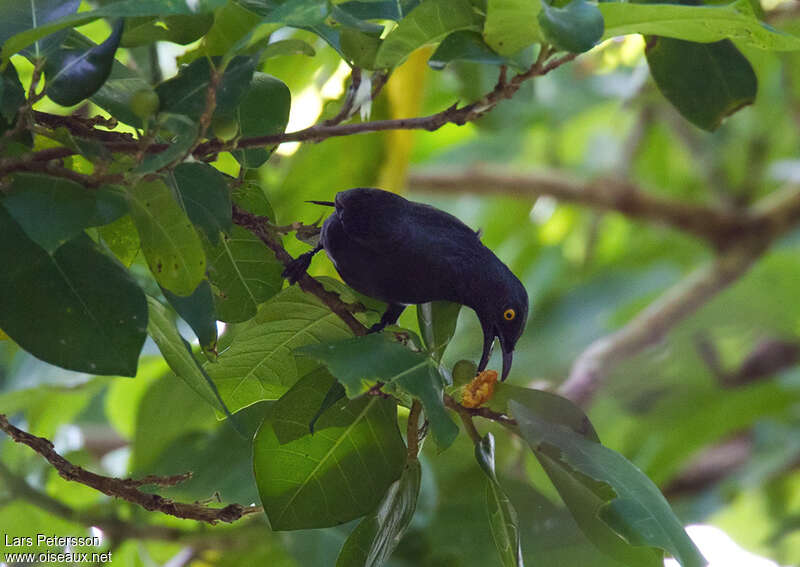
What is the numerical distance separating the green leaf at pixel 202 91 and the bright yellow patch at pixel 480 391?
1.51 feet

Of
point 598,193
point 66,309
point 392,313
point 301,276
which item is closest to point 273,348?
point 301,276

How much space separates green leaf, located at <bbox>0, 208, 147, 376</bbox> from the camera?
1.00m

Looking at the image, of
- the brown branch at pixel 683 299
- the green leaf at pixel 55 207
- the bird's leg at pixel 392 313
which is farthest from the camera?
the brown branch at pixel 683 299

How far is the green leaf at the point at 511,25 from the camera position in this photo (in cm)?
108

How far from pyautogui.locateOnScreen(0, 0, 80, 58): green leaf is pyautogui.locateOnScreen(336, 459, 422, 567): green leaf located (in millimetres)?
668

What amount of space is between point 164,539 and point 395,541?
122cm

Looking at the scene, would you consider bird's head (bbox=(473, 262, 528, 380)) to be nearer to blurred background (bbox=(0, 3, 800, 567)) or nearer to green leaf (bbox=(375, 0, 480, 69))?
blurred background (bbox=(0, 3, 800, 567))

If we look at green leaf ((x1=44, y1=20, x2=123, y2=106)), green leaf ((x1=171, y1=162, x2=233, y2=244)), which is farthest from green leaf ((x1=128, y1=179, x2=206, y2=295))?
green leaf ((x1=44, y1=20, x2=123, y2=106))

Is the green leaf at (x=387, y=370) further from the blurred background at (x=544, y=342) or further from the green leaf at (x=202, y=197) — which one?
the blurred background at (x=544, y=342)

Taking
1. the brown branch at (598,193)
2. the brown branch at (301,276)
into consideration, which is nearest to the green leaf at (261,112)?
the brown branch at (301,276)

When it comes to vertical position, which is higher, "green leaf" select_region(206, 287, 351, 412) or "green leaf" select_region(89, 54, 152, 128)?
"green leaf" select_region(89, 54, 152, 128)

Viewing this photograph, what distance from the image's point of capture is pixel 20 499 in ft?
6.68

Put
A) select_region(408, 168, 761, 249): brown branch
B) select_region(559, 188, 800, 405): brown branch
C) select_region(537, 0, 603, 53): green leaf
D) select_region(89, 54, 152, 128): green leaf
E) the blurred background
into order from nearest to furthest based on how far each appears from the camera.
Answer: select_region(537, 0, 603, 53): green leaf
select_region(89, 54, 152, 128): green leaf
the blurred background
select_region(559, 188, 800, 405): brown branch
select_region(408, 168, 761, 249): brown branch

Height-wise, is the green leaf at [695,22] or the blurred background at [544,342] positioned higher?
the green leaf at [695,22]
